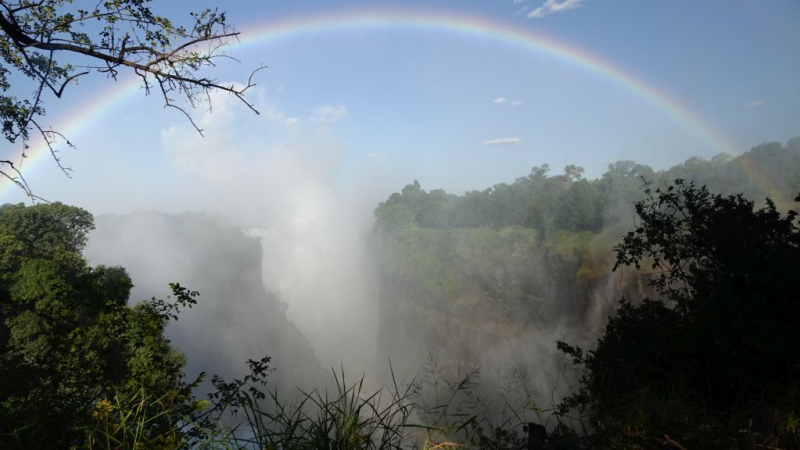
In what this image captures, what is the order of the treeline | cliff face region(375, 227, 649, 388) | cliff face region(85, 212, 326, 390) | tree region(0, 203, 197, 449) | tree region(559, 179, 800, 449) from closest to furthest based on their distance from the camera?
tree region(559, 179, 800, 449)
tree region(0, 203, 197, 449)
the treeline
cliff face region(375, 227, 649, 388)
cliff face region(85, 212, 326, 390)

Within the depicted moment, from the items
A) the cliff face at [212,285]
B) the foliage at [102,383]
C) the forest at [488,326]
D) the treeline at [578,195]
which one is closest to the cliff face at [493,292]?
the forest at [488,326]

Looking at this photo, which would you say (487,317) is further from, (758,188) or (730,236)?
(730,236)

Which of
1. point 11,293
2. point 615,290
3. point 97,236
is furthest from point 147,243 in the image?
point 615,290

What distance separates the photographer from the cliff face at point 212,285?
68469 millimetres

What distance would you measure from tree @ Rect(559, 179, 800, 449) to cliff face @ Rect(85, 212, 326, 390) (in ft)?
195

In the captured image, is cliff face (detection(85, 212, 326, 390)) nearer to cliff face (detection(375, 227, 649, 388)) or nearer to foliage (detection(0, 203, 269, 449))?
cliff face (detection(375, 227, 649, 388))

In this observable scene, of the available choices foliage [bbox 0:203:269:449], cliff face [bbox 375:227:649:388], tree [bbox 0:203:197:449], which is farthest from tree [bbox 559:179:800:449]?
cliff face [bbox 375:227:649:388]

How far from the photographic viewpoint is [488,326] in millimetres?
52344

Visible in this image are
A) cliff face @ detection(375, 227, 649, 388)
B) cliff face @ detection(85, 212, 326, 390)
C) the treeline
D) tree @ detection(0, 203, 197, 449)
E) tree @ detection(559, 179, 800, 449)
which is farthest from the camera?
cliff face @ detection(85, 212, 326, 390)

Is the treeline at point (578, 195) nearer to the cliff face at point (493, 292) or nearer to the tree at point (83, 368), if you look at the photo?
the cliff face at point (493, 292)

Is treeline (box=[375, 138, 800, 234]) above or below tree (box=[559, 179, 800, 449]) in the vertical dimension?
above

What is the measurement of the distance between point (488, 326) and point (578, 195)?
1858 centimetres

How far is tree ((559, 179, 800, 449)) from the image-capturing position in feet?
9.75

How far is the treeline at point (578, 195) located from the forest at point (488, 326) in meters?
0.26
